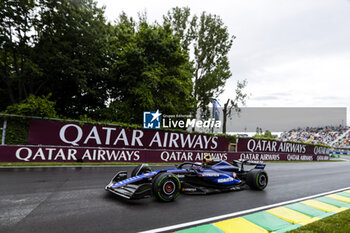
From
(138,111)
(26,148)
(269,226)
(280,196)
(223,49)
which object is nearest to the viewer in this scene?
(269,226)

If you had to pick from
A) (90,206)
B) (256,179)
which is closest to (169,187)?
(90,206)

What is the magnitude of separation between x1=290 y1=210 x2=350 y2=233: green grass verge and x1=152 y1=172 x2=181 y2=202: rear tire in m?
2.58

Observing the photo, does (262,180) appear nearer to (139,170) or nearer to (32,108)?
(139,170)

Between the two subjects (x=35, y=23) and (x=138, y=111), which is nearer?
(x=35, y=23)

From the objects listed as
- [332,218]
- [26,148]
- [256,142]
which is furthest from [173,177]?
[256,142]

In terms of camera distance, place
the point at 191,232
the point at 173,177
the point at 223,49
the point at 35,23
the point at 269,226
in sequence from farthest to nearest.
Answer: the point at 223,49 < the point at 35,23 < the point at 173,177 < the point at 269,226 < the point at 191,232

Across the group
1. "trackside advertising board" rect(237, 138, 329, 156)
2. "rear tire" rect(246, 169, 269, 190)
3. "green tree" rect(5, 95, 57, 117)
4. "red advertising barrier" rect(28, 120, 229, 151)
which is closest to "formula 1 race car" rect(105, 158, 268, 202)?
"rear tire" rect(246, 169, 269, 190)

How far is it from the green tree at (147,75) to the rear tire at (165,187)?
12719 millimetres

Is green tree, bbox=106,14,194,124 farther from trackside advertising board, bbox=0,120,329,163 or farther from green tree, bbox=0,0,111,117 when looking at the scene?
trackside advertising board, bbox=0,120,329,163

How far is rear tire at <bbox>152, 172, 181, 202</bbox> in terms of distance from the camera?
4789 mm

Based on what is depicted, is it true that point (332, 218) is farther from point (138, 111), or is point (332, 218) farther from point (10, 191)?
point (138, 111)

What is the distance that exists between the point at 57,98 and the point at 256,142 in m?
19.5

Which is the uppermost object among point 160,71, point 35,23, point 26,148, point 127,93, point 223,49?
point 223,49

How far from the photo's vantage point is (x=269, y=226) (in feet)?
12.8
